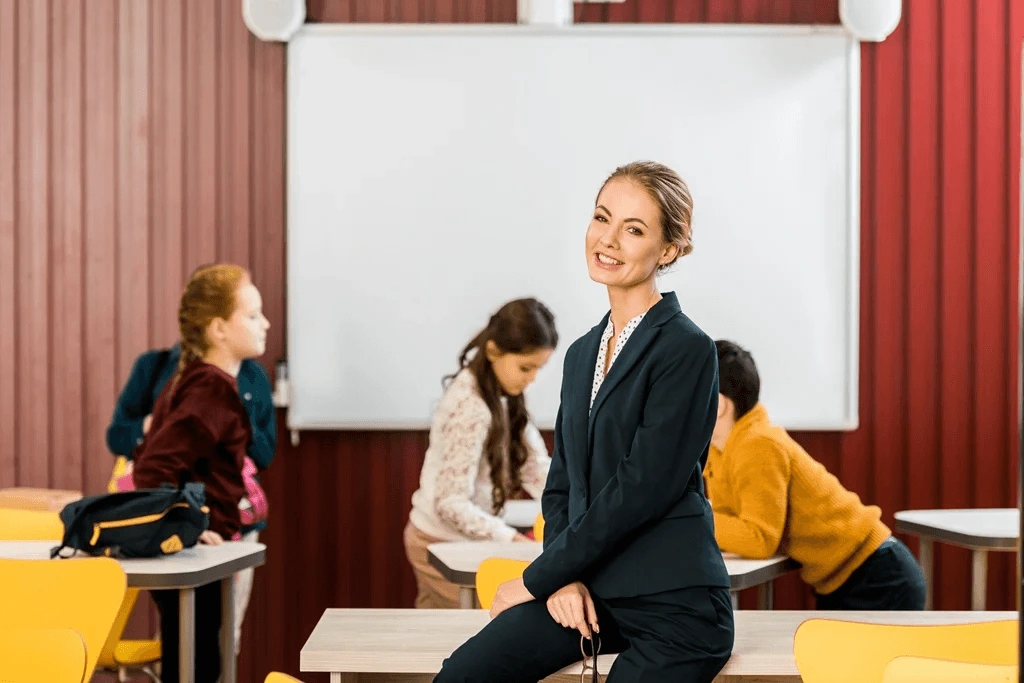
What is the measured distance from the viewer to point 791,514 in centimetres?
289

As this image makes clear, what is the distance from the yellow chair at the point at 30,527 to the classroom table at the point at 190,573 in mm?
131

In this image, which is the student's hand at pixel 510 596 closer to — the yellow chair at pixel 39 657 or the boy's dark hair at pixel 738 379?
the yellow chair at pixel 39 657

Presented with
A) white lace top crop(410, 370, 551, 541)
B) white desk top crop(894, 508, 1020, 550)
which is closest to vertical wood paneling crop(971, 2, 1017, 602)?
white desk top crop(894, 508, 1020, 550)

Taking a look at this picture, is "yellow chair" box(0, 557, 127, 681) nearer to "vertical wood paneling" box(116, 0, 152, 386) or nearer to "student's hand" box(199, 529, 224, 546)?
"student's hand" box(199, 529, 224, 546)

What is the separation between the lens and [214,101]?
428cm

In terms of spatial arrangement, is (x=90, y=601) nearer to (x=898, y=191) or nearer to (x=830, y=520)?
(x=830, y=520)

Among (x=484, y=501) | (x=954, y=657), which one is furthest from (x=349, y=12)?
(x=954, y=657)

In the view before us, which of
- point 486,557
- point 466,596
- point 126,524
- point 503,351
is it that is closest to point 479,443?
point 503,351

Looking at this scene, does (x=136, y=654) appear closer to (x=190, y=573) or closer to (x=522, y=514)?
(x=190, y=573)

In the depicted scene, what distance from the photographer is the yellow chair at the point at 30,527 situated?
10.4 feet

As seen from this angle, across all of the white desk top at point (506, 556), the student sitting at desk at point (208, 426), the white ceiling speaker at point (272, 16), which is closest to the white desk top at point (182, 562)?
the student sitting at desk at point (208, 426)

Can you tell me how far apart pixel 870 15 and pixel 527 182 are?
150cm

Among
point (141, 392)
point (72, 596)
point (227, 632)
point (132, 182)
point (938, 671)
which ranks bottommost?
point (227, 632)

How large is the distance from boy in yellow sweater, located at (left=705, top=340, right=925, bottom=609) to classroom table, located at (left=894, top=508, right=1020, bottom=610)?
353mm
